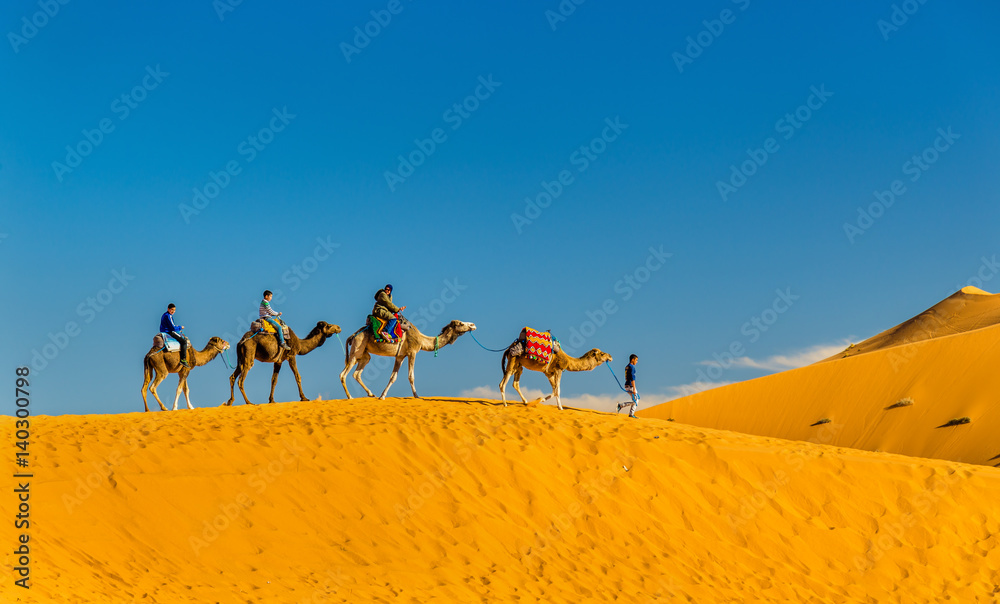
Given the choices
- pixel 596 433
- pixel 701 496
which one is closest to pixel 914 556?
pixel 701 496

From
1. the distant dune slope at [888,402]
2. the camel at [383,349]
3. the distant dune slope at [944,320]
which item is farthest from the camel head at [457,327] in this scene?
the distant dune slope at [944,320]

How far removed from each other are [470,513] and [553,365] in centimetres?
734

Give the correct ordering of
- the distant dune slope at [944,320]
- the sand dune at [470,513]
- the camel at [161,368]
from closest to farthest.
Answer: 1. the sand dune at [470,513]
2. the camel at [161,368]
3. the distant dune slope at [944,320]

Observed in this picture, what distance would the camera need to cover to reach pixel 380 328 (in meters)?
21.0

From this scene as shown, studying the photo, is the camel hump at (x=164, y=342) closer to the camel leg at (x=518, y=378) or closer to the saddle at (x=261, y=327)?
the saddle at (x=261, y=327)

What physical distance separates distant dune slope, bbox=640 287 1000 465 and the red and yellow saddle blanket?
60.1 feet

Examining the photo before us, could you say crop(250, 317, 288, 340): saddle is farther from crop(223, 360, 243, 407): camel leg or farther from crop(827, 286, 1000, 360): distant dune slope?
crop(827, 286, 1000, 360): distant dune slope

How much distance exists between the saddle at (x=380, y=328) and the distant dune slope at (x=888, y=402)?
2210 cm

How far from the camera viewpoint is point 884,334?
63906 millimetres

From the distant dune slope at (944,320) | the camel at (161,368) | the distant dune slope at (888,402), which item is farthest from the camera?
the distant dune slope at (944,320)

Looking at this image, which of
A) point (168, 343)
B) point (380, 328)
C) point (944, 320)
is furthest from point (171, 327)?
point (944, 320)

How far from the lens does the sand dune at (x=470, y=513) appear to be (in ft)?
41.5

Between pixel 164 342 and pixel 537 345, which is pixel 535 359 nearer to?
pixel 537 345

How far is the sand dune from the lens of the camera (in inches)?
498
